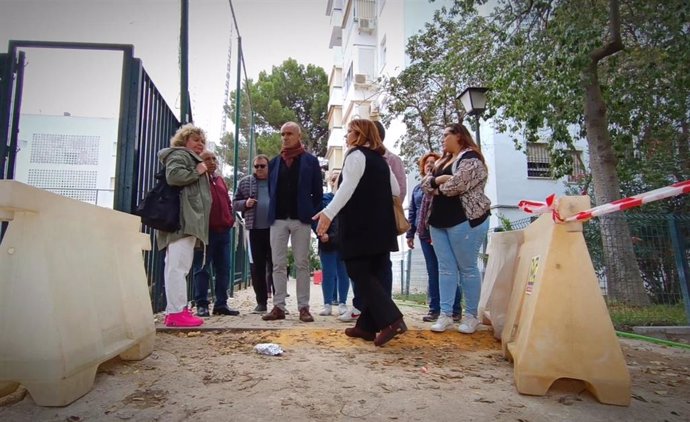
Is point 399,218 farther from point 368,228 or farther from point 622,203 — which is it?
point 622,203

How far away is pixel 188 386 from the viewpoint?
2.35 metres

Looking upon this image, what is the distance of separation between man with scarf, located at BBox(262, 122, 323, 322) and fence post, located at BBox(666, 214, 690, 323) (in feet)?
14.5

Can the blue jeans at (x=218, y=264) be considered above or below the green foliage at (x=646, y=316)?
above

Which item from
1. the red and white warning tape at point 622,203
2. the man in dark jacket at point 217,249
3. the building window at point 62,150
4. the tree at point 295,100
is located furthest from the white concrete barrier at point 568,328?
the tree at point 295,100

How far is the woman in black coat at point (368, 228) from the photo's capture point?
3.30 meters

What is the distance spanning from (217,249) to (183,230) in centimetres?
115

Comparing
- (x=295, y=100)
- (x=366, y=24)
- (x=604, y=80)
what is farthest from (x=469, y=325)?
(x=295, y=100)

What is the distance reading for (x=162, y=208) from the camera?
3.82 metres

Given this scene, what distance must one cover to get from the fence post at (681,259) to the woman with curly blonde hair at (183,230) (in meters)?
5.51

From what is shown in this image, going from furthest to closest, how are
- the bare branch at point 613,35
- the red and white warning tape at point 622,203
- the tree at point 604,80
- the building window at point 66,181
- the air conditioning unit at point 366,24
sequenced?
the air conditioning unit at point 366,24 < the bare branch at point 613,35 < the tree at point 604,80 < the building window at point 66,181 < the red and white warning tape at point 622,203

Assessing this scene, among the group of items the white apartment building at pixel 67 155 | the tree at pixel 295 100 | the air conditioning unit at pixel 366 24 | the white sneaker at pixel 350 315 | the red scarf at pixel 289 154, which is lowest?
the white sneaker at pixel 350 315

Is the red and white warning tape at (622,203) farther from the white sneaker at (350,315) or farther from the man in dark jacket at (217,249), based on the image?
the man in dark jacket at (217,249)

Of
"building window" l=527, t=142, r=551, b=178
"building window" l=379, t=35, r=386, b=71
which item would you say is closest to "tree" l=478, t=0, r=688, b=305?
"building window" l=527, t=142, r=551, b=178

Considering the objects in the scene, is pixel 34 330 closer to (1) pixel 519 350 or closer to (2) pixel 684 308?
(1) pixel 519 350
